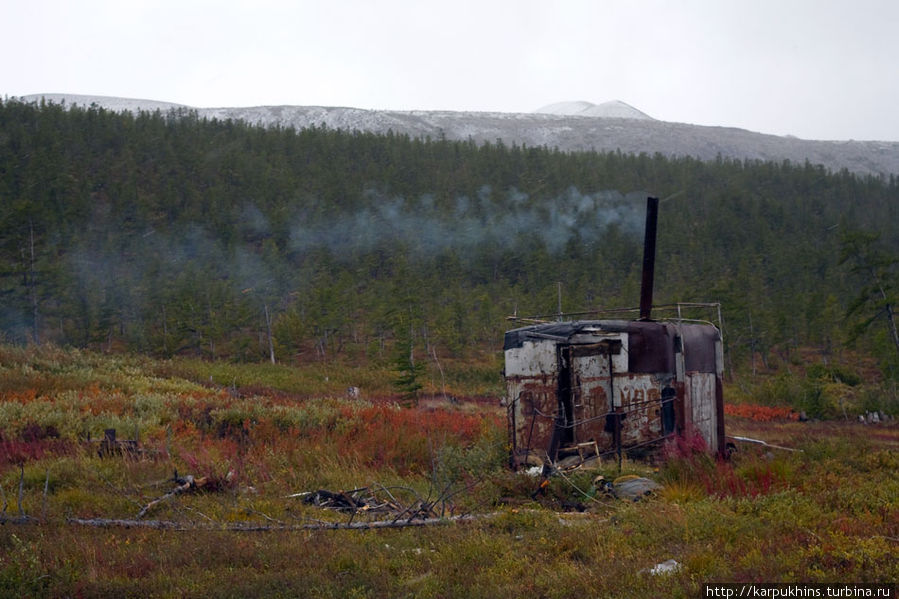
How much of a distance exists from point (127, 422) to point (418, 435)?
5.95 meters

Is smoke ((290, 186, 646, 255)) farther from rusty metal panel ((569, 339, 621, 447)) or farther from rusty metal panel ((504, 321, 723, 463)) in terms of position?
rusty metal panel ((569, 339, 621, 447))

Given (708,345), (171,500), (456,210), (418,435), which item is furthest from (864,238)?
(456,210)

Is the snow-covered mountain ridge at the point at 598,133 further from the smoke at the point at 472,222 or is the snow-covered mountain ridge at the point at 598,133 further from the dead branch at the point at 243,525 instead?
the dead branch at the point at 243,525

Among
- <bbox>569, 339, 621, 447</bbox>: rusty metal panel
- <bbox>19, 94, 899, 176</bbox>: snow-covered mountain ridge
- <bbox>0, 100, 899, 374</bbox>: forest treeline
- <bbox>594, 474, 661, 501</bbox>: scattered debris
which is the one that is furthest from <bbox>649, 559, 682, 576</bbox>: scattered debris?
<bbox>19, 94, 899, 176</bbox>: snow-covered mountain ridge

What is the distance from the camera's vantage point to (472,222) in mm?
66562

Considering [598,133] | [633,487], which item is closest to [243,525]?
[633,487]

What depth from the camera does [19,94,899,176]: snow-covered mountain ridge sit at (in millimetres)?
154000

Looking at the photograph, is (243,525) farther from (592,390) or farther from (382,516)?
(592,390)

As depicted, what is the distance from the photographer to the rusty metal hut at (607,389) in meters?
11.7

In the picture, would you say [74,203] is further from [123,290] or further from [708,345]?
[708,345]

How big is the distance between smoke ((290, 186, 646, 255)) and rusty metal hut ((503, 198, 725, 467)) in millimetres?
49309

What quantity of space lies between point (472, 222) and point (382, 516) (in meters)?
59.0

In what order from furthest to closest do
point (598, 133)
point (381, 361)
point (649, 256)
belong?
point (598, 133) → point (381, 361) → point (649, 256)

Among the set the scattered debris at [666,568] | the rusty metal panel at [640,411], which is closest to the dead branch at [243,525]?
the scattered debris at [666,568]
